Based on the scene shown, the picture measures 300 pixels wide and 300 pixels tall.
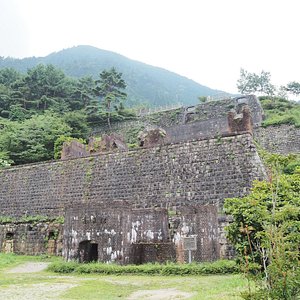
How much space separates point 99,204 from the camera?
14430 millimetres

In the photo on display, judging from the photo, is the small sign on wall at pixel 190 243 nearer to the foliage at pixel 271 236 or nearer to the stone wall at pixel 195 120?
the foliage at pixel 271 236

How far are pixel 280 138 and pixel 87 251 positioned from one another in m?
22.4

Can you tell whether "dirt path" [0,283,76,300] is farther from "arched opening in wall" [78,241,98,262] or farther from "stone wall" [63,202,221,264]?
"arched opening in wall" [78,241,98,262]

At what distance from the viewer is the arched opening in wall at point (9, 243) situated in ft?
66.4

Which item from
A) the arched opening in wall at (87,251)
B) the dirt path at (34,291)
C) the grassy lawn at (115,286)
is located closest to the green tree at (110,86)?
the arched opening in wall at (87,251)

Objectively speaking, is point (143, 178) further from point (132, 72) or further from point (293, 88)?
point (132, 72)

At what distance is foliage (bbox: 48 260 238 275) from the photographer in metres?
11.7

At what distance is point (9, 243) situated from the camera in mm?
20344

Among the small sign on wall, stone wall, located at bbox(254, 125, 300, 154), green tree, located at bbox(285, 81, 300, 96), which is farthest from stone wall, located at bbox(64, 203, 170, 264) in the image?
green tree, located at bbox(285, 81, 300, 96)

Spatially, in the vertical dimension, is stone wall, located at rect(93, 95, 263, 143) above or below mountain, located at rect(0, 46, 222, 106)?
below

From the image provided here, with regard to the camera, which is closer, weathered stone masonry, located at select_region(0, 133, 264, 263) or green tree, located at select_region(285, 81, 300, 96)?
weathered stone masonry, located at select_region(0, 133, 264, 263)

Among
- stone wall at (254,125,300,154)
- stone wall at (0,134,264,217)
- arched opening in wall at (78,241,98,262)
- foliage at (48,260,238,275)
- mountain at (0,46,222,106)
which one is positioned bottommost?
foliage at (48,260,238,275)

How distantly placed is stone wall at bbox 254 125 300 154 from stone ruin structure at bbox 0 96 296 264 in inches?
490

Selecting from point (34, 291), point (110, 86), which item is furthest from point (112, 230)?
point (110, 86)
